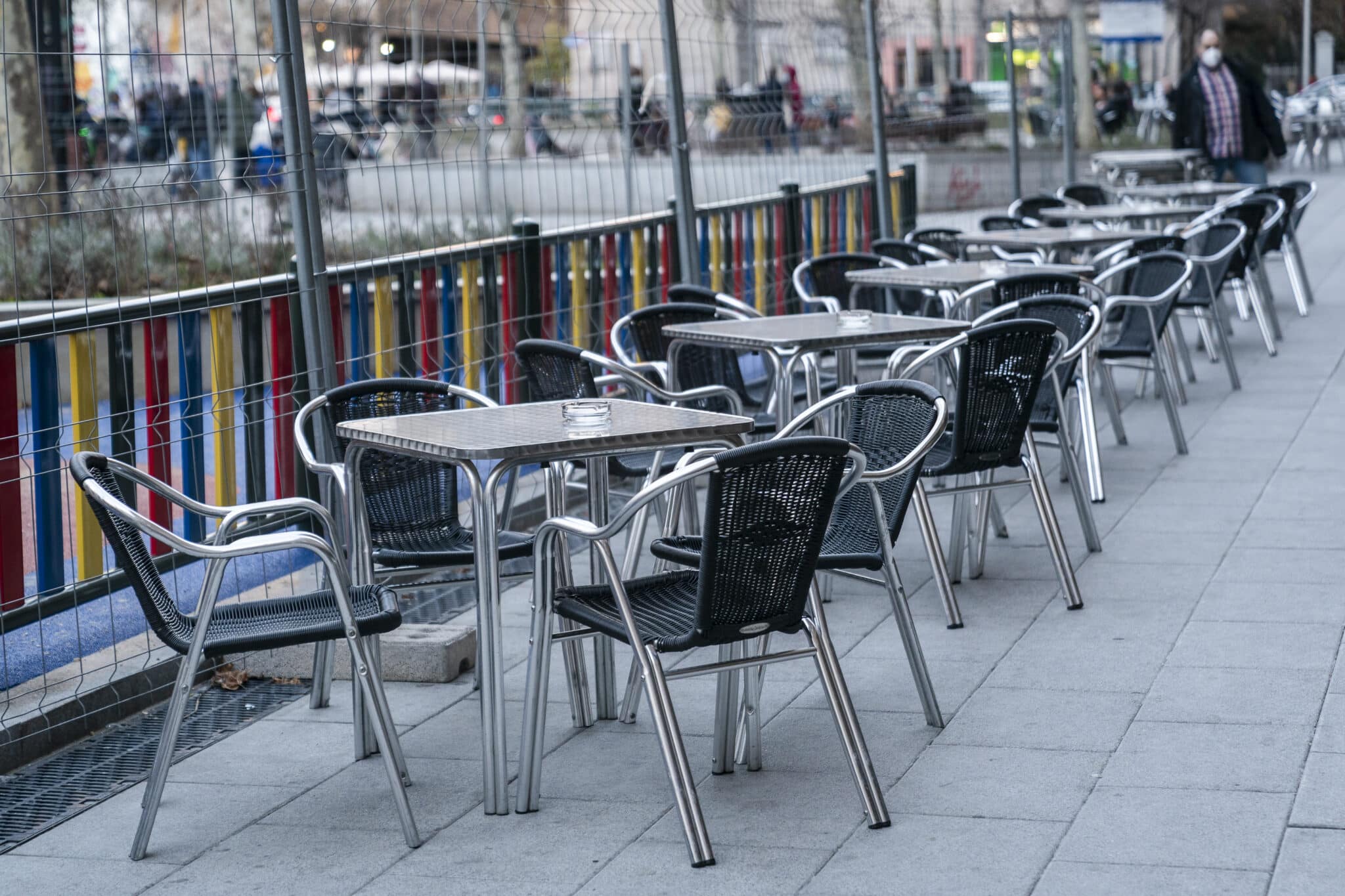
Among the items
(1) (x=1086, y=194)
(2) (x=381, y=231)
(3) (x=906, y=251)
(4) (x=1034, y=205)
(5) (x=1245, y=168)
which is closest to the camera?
(2) (x=381, y=231)

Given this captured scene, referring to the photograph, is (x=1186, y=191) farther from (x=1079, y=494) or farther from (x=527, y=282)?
(x=1079, y=494)

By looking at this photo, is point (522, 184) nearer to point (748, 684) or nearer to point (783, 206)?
point (783, 206)

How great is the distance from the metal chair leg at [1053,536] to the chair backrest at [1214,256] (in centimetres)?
367

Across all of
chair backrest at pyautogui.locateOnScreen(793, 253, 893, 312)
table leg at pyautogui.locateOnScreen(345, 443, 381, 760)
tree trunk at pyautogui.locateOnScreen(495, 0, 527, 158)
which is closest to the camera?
table leg at pyautogui.locateOnScreen(345, 443, 381, 760)

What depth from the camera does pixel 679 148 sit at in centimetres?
801

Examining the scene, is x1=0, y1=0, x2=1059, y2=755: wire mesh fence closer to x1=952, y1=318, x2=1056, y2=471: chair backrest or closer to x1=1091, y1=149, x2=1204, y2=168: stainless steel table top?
x1=952, y1=318, x2=1056, y2=471: chair backrest

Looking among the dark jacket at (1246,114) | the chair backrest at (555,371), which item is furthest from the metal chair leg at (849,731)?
the dark jacket at (1246,114)

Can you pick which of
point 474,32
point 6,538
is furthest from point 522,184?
point 6,538

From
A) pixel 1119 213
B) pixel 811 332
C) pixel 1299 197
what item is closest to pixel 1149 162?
pixel 1299 197

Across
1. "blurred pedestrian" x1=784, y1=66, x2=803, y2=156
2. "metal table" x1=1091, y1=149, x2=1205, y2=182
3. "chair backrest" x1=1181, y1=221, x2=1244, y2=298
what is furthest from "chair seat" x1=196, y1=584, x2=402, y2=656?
"metal table" x1=1091, y1=149, x2=1205, y2=182

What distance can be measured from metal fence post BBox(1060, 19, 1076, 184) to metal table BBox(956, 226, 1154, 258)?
231 inches

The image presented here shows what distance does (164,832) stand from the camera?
3.97 meters

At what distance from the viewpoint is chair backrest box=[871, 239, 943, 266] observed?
906 cm

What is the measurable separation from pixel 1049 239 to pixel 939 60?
16.1 feet
